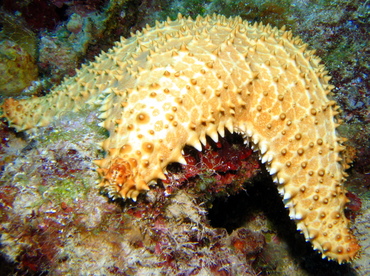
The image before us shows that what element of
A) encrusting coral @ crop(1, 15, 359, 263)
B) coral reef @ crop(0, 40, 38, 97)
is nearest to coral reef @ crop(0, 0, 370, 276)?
coral reef @ crop(0, 40, 38, 97)

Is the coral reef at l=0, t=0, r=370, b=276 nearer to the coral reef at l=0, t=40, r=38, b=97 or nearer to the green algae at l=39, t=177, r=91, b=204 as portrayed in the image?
the green algae at l=39, t=177, r=91, b=204

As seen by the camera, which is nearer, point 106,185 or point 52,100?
point 106,185

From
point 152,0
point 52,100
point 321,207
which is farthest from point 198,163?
point 152,0

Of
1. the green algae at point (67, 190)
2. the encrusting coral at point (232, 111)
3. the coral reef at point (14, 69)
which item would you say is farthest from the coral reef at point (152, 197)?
the encrusting coral at point (232, 111)

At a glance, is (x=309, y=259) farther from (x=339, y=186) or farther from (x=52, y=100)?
(x=52, y=100)

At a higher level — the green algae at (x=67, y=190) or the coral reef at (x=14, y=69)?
the coral reef at (x=14, y=69)

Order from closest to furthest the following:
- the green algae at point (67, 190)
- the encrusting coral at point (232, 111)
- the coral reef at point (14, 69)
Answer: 1. the encrusting coral at point (232, 111)
2. the green algae at point (67, 190)
3. the coral reef at point (14, 69)

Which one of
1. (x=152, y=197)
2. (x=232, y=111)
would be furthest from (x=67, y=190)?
(x=232, y=111)

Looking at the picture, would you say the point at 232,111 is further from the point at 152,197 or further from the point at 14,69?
the point at 14,69

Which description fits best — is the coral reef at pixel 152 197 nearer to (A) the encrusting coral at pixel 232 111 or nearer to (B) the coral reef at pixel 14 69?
(B) the coral reef at pixel 14 69
